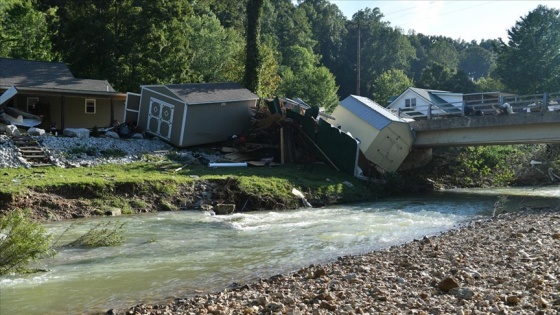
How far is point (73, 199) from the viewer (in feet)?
69.0

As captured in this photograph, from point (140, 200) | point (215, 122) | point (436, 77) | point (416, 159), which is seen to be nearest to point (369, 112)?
point (416, 159)

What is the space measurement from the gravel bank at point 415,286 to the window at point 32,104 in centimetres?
2777

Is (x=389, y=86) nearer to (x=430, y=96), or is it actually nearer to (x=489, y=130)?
(x=430, y=96)

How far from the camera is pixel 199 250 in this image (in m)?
15.4

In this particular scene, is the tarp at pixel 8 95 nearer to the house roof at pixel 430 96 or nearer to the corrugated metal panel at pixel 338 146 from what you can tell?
the corrugated metal panel at pixel 338 146

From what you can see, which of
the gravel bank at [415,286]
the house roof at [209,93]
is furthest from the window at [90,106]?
the gravel bank at [415,286]

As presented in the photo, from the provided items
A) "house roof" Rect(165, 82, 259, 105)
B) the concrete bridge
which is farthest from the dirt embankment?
the concrete bridge

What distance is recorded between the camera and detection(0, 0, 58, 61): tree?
1708 inches

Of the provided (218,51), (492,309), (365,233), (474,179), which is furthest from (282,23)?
(492,309)

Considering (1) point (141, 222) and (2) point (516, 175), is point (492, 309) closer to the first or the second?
(1) point (141, 222)

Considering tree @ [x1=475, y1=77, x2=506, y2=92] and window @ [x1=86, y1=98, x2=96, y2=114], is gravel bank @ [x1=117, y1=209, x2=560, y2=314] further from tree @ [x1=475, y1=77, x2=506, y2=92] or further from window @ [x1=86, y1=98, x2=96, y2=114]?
tree @ [x1=475, y1=77, x2=506, y2=92]

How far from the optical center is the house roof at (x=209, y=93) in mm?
34062

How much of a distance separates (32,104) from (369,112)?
20.2 metres

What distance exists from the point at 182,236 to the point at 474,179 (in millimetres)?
24627
